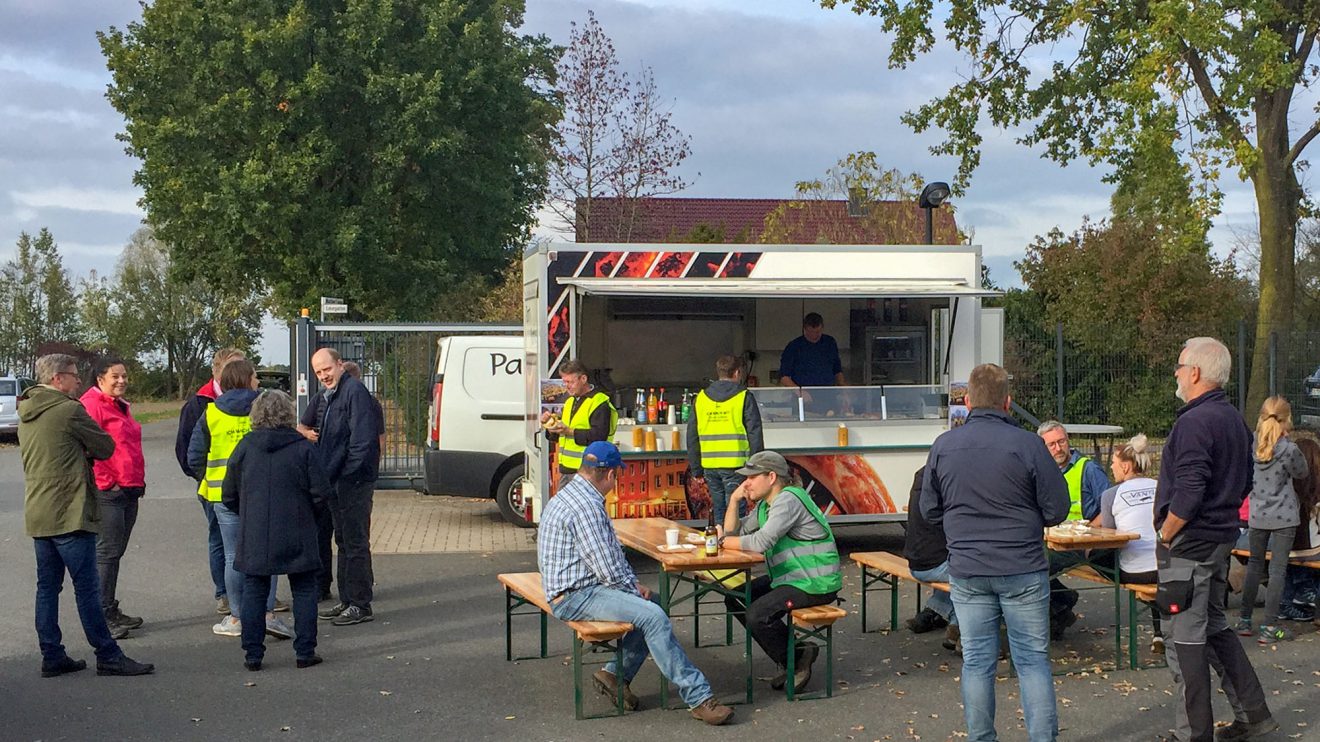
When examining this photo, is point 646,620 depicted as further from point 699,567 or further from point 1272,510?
point 1272,510

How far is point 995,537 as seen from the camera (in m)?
5.20

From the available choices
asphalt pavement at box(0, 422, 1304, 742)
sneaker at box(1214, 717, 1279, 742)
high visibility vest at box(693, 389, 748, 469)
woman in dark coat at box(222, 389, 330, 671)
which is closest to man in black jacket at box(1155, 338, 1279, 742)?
sneaker at box(1214, 717, 1279, 742)

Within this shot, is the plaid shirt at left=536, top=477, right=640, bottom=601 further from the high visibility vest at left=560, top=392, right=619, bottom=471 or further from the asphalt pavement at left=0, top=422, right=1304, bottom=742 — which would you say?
the high visibility vest at left=560, top=392, right=619, bottom=471

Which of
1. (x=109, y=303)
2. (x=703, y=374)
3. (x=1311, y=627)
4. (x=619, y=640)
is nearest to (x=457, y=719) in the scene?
(x=619, y=640)

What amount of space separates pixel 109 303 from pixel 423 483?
45.9 metres

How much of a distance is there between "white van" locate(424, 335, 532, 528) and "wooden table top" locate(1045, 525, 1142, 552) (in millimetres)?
6395

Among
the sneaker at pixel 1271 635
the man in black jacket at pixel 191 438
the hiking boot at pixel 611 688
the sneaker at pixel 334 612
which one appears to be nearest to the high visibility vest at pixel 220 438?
the man in black jacket at pixel 191 438

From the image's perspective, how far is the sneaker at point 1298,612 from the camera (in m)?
8.38

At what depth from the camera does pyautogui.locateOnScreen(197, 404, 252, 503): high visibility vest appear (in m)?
8.23

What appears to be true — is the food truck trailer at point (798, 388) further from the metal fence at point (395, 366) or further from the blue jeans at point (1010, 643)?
the blue jeans at point (1010, 643)

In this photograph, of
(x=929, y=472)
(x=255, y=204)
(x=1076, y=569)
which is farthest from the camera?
(x=255, y=204)

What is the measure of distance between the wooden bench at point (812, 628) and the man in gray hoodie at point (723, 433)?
322 centimetres

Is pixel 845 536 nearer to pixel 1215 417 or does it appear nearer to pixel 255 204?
pixel 1215 417

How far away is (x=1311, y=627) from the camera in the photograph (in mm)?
8219
